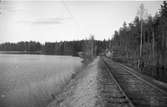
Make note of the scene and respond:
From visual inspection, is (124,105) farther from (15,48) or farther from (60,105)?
(15,48)

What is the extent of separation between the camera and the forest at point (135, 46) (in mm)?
26391

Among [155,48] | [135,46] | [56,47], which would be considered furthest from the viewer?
[56,47]

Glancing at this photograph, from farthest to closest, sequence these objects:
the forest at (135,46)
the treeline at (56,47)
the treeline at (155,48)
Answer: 1. the treeline at (56,47)
2. the forest at (135,46)
3. the treeline at (155,48)

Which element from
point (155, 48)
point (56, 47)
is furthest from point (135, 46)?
point (56, 47)

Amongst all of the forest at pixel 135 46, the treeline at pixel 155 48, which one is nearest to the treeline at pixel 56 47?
the forest at pixel 135 46

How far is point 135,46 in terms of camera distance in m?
57.0

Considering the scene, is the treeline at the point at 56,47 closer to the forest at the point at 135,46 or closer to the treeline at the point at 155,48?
the forest at the point at 135,46

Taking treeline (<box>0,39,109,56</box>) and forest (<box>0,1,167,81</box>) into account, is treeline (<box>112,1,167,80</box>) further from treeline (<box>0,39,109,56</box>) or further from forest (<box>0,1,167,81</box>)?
treeline (<box>0,39,109,56</box>)

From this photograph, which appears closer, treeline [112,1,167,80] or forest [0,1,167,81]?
treeline [112,1,167,80]

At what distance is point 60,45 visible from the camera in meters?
146

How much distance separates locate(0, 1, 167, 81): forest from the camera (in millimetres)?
26391

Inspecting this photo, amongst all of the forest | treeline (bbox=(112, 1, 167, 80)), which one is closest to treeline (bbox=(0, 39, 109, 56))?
the forest

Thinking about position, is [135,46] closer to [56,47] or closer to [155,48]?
[155,48]

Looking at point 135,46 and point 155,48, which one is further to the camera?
point 135,46
